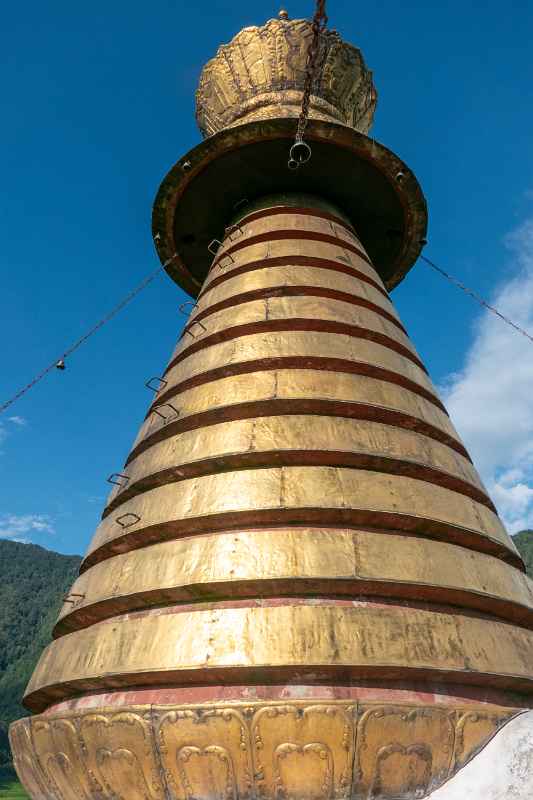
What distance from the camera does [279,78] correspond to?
663 centimetres

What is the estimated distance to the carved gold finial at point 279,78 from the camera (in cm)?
659

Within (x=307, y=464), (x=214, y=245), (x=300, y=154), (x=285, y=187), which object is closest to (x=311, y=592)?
(x=307, y=464)

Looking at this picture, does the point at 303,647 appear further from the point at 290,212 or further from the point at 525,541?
the point at 525,541

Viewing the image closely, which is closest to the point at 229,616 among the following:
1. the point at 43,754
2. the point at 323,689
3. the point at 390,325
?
the point at 323,689

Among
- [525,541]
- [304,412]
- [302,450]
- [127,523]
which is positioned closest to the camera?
[302,450]

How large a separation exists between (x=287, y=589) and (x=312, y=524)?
39cm

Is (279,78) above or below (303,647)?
above

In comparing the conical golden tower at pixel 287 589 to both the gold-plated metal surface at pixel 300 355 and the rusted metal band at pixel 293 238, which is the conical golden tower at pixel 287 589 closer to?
the gold-plated metal surface at pixel 300 355

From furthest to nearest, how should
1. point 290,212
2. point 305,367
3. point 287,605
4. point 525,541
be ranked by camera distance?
point 525,541
point 290,212
point 305,367
point 287,605

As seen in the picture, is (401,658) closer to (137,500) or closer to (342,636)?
(342,636)

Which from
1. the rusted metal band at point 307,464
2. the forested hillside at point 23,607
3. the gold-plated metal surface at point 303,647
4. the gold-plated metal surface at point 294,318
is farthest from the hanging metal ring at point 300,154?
the forested hillside at point 23,607

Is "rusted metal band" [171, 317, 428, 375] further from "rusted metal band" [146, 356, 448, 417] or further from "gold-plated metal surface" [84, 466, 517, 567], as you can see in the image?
"gold-plated metal surface" [84, 466, 517, 567]

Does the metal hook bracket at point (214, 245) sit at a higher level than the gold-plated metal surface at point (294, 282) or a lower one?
higher

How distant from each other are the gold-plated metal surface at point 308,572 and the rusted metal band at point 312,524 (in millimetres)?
76
